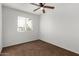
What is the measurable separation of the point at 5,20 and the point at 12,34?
720 mm

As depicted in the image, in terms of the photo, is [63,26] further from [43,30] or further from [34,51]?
[34,51]

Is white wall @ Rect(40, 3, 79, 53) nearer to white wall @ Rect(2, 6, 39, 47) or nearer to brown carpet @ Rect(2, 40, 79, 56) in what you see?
brown carpet @ Rect(2, 40, 79, 56)

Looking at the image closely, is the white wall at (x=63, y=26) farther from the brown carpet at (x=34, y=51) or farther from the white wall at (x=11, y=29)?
the white wall at (x=11, y=29)

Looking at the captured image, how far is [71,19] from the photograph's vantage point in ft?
8.32

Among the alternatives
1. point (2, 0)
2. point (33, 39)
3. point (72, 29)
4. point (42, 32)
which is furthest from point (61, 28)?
point (2, 0)

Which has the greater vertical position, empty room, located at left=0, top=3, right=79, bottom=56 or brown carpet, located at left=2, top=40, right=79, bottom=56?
empty room, located at left=0, top=3, right=79, bottom=56

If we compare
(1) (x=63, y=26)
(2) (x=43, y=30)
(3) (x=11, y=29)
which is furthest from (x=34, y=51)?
(2) (x=43, y=30)

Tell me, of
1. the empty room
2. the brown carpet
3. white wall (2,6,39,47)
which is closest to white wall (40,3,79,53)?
the empty room

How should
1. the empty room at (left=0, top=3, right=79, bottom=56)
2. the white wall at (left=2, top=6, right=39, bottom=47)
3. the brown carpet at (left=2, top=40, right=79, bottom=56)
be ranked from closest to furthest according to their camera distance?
the brown carpet at (left=2, top=40, right=79, bottom=56) → the empty room at (left=0, top=3, right=79, bottom=56) → the white wall at (left=2, top=6, right=39, bottom=47)

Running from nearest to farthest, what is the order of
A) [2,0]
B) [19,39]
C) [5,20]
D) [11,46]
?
[2,0]
[5,20]
[11,46]
[19,39]

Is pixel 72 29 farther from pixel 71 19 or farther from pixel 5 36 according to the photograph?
pixel 5 36

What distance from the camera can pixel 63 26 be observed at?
2885 millimetres

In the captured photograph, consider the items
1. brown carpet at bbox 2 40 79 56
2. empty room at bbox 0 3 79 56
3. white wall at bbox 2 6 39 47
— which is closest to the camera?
brown carpet at bbox 2 40 79 56

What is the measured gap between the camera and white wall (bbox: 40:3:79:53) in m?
2.43
